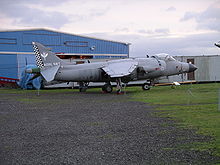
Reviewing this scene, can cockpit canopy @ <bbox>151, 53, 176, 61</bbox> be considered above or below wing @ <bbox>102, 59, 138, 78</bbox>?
above

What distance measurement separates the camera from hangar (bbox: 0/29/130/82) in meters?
40.2

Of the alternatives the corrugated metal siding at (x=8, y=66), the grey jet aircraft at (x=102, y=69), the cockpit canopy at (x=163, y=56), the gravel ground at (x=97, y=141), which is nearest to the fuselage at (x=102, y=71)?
the grey jet aircraft at (x=102, y=69)

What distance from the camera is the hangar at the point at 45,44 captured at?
132 ft

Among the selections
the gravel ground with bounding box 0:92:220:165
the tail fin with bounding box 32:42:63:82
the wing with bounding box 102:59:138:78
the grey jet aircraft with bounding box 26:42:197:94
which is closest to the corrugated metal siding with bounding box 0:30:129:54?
the grey jet aircraft with bounding box 26:42:197:94

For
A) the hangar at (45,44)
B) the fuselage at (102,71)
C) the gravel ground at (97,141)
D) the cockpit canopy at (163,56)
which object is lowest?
the gravel ground at (97,141)

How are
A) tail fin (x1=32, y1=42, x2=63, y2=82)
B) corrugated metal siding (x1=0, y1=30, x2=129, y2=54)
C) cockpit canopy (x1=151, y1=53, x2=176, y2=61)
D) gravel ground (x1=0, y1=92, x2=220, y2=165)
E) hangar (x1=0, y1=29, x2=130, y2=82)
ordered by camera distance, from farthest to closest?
1. corrugated metal siding (x1=0, y1=30, x2=129, y2=54)
2. hangar (x1=0, y1=29, x2=130, y2=82)
3. cockpit canopy (x1=151, y1=53, x2=176, y2=61)
4. tail fin (x1=32, y1=42, x2=63, y2=82)
5. gravel ground (x1=0, y1=92, x2=220, y2=165)

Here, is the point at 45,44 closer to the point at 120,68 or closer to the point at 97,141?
the point at 120,68

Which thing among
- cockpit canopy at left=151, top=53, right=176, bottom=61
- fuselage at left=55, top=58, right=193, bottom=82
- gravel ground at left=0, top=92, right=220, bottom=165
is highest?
cockpit canopy at left=151, top=53, right=176, bottom=61

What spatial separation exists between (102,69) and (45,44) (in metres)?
19.7

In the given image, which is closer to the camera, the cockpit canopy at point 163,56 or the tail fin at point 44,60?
the tail fin at point 44,60

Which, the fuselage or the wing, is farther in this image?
the fuselage

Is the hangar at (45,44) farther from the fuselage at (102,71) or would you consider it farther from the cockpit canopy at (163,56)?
the cockpit canopy at (163,56)

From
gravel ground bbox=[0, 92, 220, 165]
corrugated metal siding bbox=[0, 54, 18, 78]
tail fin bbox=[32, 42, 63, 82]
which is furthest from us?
corrugated metal siding bbox=[0, 54, 18, 78]

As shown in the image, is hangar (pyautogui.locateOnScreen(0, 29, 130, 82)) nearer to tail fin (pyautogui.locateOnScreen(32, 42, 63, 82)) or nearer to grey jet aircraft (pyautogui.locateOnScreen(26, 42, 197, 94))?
tail fin (pyautogui.locateOnScreen(32, 42, 63, 82))
